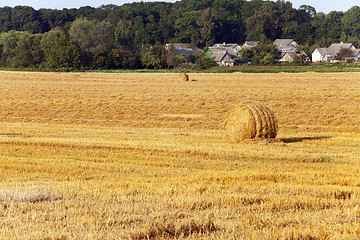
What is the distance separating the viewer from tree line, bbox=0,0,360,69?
87.1 meters

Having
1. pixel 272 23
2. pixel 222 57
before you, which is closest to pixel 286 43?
pixel 272 23

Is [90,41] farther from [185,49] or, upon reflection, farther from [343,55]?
[343,55]

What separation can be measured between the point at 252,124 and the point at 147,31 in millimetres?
138591

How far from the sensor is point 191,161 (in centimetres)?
1199

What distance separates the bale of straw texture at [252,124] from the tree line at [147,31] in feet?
227

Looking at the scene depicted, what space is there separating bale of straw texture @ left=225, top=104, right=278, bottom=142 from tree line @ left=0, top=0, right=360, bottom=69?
69.2m

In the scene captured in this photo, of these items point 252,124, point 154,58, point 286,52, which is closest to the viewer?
point 252,124

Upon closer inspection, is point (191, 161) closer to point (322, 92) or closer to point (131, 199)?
point (131, 199)

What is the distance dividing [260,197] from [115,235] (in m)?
2.75

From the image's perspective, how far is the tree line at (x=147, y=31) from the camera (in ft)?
286

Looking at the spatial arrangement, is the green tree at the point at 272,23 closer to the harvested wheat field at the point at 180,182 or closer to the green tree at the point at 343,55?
the green tree at the point at 343,55

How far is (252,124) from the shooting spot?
15992 mm

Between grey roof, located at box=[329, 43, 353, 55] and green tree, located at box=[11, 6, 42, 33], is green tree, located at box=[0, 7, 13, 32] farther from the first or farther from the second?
grey roof, located at box=[329, 43, 353, 55]

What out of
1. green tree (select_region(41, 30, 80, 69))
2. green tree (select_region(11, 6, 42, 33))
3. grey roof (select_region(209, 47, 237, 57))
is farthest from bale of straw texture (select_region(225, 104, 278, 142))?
green tree (select_region(11, 6, 42, 33))
